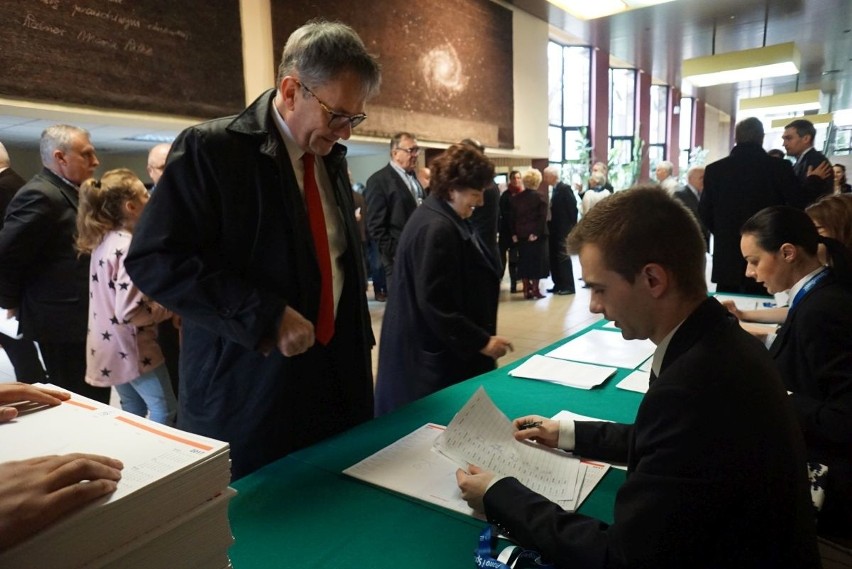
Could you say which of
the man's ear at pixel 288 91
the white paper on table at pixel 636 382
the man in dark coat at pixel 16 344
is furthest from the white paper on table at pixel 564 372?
the man in dark coat at pixel 16 344

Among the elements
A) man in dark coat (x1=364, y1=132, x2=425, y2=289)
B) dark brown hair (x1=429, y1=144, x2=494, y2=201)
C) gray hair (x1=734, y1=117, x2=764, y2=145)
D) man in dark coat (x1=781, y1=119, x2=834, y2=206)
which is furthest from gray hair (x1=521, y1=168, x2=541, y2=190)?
dark brown hair (x1=429, y1=144, x2=494, y2=201)

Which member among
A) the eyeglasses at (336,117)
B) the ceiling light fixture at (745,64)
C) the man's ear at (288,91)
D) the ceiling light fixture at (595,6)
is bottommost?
the eyeglasses at (336,117)

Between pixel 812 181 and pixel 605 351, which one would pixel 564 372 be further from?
pixel 812 181

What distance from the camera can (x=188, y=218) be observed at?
128 centimetres

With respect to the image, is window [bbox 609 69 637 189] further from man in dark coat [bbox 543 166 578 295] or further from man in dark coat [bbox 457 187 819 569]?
man in dark coat [bbox 457 187 819 569]

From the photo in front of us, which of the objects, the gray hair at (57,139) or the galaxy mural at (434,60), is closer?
the gray hair at (57,139)

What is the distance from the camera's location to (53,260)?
2.60 meters

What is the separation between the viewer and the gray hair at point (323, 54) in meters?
1.29

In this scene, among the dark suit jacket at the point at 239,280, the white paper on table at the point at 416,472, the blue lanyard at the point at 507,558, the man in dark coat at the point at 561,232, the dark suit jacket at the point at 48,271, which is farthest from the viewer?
the man in dark coat at the point at 561,232

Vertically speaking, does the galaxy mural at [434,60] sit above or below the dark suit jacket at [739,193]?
above

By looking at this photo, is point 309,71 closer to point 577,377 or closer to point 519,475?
point 519,475

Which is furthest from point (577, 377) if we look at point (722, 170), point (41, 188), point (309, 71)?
point (722, 170)

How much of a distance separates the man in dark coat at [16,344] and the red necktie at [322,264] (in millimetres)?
2373

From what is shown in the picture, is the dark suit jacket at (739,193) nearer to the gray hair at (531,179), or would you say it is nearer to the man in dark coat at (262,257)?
the gray hair at (531,179)
